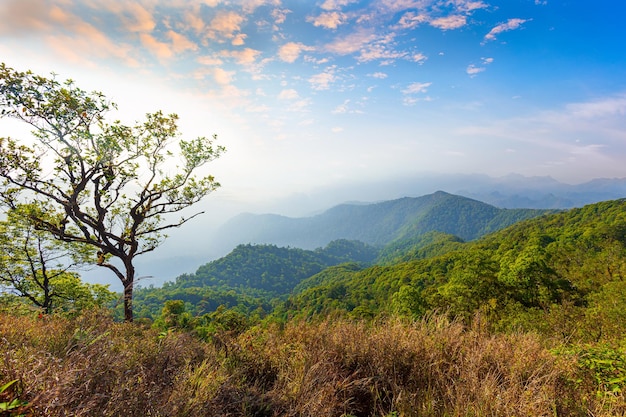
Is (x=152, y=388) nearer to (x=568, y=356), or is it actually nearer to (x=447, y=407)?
(x=447, y=407)

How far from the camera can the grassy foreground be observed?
205cm

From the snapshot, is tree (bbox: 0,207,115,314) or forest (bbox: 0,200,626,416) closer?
forest (bbox: 0,200,626,416)

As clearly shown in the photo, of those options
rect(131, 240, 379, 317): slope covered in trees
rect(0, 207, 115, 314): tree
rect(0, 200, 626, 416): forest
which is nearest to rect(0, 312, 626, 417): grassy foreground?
rect(0, 200, 626, 416): forest

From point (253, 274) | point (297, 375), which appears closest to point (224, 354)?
point (297, 375)

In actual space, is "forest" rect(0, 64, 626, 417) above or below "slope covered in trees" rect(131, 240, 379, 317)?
above

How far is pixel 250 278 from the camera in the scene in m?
155

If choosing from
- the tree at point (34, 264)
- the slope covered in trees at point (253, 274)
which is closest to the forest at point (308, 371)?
the tree at point (34, 264)

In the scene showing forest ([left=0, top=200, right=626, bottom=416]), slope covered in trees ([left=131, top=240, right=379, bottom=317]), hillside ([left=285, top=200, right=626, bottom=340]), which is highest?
forest ([left=0, top=200, right=626, bottom=416])

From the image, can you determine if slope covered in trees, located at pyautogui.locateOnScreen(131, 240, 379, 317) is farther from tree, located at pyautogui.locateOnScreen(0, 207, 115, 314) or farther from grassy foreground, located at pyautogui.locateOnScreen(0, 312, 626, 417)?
grassy foreground, located at pyautogui.locateOnScreen(0, 312, 626, 417)

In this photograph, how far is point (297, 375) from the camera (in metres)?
Answer: 3.20

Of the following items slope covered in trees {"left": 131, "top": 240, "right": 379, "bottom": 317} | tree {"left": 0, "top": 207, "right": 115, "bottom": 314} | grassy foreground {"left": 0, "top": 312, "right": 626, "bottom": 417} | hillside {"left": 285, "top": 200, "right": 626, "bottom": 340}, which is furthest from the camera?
slope covered in trees {"left": 131, "top": 240, "right": 379, "bottom": 317}

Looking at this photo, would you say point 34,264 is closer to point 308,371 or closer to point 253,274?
point 308,371

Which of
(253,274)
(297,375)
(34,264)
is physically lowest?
(253,274)

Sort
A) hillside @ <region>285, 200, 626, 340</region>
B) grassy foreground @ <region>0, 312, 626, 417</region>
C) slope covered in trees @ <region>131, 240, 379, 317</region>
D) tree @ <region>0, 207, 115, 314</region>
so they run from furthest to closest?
slope covered in trees @ <region>131, 240, 379, 317</region> → tree @ <region>0, 207, 115, 314</region> → hillside @ <region>285, 200, 626, 340</region> → grassy foreground @ <region>0, 312, 626, 417</region>
